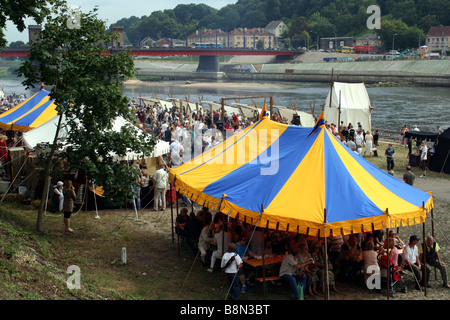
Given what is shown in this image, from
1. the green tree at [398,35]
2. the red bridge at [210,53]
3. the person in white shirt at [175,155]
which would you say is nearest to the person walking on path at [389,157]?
the person in white shirt at [175,155]

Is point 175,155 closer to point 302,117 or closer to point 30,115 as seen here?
point 30,115

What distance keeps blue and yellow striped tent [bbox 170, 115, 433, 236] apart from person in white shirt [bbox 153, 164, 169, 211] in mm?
2867

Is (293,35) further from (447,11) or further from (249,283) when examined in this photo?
(249,283)

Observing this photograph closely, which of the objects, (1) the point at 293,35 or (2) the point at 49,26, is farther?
(1) the point at 293,35

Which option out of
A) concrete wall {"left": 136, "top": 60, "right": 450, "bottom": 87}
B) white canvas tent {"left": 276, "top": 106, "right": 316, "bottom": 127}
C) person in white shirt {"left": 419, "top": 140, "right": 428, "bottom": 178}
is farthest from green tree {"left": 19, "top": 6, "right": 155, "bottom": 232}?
concrete wall {"left": 136, "top": 60, "right": 450, "bottom": 87}

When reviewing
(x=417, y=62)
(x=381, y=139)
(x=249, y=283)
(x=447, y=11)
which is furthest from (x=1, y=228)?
(x=447, y=11)

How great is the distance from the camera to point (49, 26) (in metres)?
11.8

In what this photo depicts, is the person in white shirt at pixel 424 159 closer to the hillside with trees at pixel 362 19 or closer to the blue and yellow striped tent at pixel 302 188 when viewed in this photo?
the blue and yellow striped tent at pixel 302 188

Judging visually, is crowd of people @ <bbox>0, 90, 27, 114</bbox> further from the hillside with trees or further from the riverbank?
the hillside with trees

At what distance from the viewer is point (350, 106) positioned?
29562 millimetres

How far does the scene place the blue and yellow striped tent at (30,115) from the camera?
20281 mm

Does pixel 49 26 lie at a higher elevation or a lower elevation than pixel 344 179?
higher

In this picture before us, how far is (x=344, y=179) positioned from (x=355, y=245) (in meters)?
1.53
